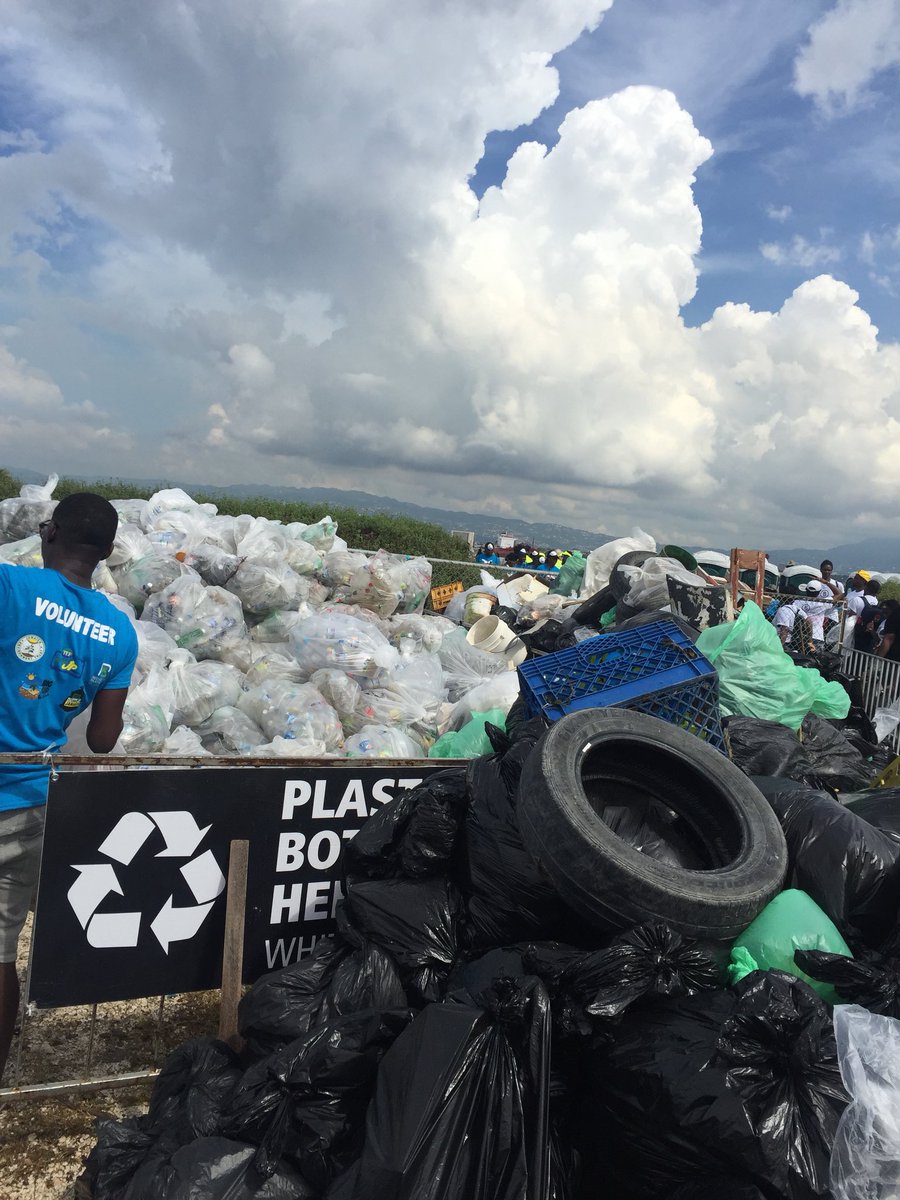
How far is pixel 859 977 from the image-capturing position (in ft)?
6.66

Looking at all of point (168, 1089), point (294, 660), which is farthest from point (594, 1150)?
point (294, 660)

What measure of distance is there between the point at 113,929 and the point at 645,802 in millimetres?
1863

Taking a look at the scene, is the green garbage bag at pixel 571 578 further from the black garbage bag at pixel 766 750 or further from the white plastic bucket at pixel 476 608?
the black garbage bag at pixel 766 750

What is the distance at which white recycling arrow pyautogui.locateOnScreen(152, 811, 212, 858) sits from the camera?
2764 millimetres

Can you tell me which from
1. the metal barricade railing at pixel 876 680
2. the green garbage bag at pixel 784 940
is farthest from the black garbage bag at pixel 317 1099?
the metal barricade railing at pixel 876 680

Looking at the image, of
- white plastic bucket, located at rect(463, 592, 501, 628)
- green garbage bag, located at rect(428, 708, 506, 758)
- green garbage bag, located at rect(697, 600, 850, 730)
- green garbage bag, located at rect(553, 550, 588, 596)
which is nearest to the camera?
green garbage bag, located at rect(428, 708, 506, 758)

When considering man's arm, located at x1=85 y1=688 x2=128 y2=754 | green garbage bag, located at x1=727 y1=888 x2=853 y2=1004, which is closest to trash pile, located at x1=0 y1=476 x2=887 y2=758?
man's arm, located at x1=85 y1=688 x2=128 y2=754

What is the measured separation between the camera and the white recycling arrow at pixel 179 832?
276 cm

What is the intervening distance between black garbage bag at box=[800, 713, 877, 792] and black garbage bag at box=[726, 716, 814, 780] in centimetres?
30

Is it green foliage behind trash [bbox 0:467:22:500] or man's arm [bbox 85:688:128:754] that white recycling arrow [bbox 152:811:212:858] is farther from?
green foliage behind trash [bbox 0:467:22:500]

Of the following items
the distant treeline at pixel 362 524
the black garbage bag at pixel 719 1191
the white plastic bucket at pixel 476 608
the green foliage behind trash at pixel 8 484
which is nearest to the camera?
the black garbage bag at pixel 719 1191

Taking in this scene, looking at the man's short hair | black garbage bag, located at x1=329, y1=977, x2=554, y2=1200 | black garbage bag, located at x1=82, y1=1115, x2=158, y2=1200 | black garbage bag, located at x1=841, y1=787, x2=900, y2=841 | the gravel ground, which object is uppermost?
the man's short hair

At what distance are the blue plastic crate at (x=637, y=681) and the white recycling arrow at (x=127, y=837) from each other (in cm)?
152

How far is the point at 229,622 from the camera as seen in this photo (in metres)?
5.93
